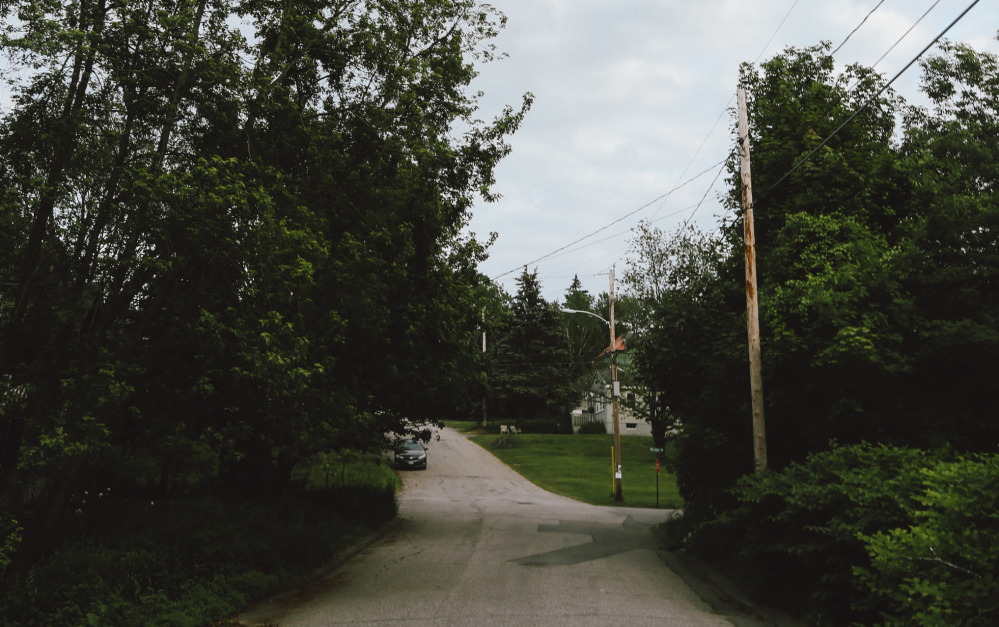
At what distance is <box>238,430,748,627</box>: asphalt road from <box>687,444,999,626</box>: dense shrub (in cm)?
123

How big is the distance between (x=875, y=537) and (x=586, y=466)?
4011 centimetres

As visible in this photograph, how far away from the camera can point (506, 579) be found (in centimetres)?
1220

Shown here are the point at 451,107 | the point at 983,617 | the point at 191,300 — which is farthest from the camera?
the point at 451,107

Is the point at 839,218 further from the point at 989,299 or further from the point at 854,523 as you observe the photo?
the point at 854,523

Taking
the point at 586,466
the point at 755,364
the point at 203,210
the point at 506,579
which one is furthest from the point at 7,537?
the point at 586,466

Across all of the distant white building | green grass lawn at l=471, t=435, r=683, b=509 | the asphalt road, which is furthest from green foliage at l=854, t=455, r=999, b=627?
the distant white building

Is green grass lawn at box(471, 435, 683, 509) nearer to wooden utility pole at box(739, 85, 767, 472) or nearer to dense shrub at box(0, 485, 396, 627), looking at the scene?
wooden utility pole at box(739, 85, 767, 472)

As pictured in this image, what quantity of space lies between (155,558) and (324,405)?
3.03 meters

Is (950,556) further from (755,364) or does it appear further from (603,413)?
(603,413)

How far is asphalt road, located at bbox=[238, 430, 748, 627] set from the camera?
949cm

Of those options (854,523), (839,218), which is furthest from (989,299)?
(854,523)

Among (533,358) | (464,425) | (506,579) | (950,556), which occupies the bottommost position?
(506,579)

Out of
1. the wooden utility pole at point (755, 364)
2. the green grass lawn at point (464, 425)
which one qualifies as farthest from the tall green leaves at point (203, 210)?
the green grass lawn at point (464, 425)

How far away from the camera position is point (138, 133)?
9.94 m
